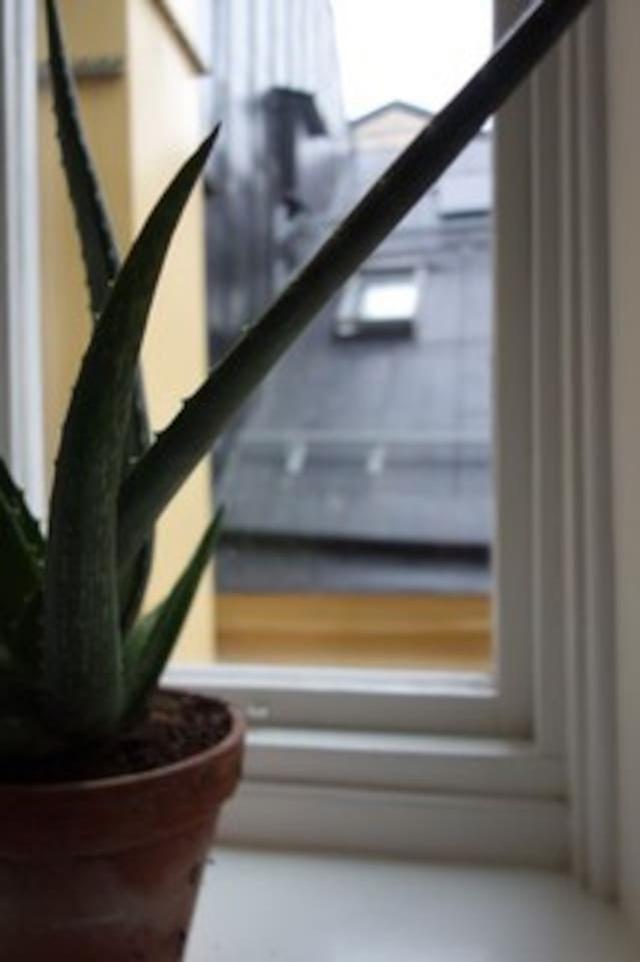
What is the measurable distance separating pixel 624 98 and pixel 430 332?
0.36m

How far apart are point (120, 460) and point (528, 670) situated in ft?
1.54

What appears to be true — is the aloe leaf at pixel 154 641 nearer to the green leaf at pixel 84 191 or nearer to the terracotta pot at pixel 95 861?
the terracotta pot at pixel 95 861

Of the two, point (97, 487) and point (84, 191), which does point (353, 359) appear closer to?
point (84, 191)

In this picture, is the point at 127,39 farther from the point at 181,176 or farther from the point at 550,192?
the point at 181,176

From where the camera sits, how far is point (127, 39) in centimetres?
103

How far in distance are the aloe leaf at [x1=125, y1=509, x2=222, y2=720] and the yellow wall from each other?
0.41 metres

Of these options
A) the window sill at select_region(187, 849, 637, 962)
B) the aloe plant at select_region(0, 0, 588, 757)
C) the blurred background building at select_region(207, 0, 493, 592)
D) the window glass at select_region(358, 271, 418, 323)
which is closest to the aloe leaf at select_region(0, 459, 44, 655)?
the aloe plant at select_region(0, 0, 588, 757)

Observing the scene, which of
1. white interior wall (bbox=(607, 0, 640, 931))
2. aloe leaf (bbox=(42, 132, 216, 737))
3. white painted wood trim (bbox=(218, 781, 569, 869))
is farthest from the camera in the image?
white painted wood trim (bbox=(218, 781, 569, 869))

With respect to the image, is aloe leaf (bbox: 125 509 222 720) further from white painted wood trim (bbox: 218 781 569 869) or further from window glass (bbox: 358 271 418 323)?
window glass (bbox: 358 271 418 323)

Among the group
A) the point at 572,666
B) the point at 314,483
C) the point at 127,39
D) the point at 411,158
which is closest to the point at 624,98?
the point at 411,158

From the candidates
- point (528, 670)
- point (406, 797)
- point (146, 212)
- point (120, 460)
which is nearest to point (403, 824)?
point (406, 797)

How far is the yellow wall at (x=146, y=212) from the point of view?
93cm

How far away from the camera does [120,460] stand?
409mm

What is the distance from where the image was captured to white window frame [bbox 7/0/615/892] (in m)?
0.65
